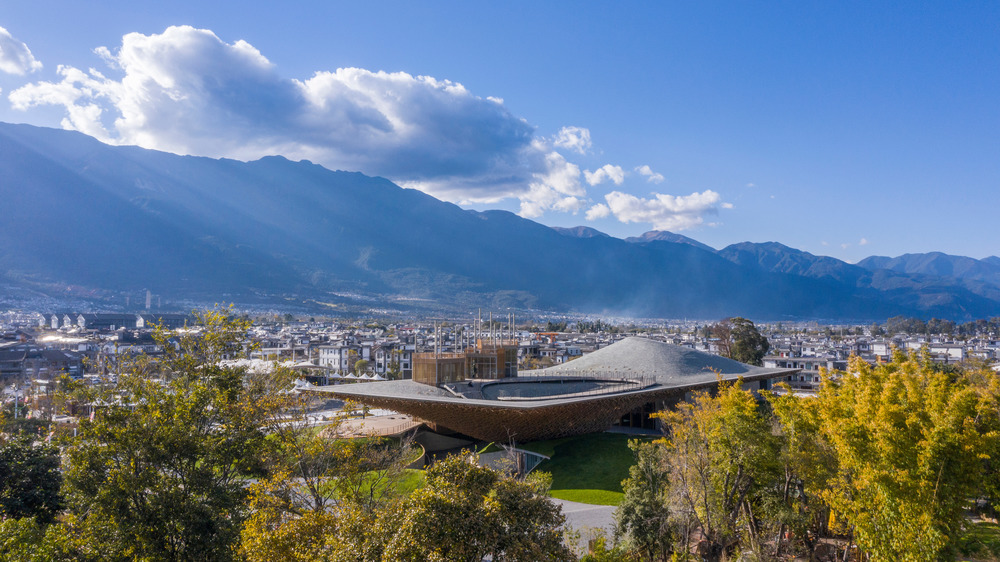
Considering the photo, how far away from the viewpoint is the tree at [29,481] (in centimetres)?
1789

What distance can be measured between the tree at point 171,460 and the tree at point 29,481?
7.96 metres

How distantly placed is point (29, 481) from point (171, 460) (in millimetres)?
10457

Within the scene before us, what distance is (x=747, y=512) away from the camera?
61.3ft

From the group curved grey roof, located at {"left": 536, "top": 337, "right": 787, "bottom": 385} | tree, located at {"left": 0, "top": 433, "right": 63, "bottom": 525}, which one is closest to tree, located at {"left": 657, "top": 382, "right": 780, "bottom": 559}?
tree, located at {"left": 0, "top": 433, "right": 63, "bottom": 525}

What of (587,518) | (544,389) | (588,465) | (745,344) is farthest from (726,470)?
(745,344)

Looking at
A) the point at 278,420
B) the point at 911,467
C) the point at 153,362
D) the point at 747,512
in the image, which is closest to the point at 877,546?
the point at 911,467

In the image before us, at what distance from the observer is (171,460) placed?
12.4m

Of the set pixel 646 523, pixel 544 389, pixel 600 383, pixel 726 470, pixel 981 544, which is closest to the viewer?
pixel 726 470

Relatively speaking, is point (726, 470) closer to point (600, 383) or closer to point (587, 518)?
point (587, 518)

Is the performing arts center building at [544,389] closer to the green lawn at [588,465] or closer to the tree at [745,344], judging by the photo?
the green lawn at [588,465]

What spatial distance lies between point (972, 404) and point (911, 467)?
7.15ft

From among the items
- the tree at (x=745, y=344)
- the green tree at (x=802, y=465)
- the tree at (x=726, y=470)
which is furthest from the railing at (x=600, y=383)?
the tree at (x=745, y=344)

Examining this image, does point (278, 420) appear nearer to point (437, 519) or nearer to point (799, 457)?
point (437, 519)

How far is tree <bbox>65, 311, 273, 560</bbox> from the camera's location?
37.3ft
